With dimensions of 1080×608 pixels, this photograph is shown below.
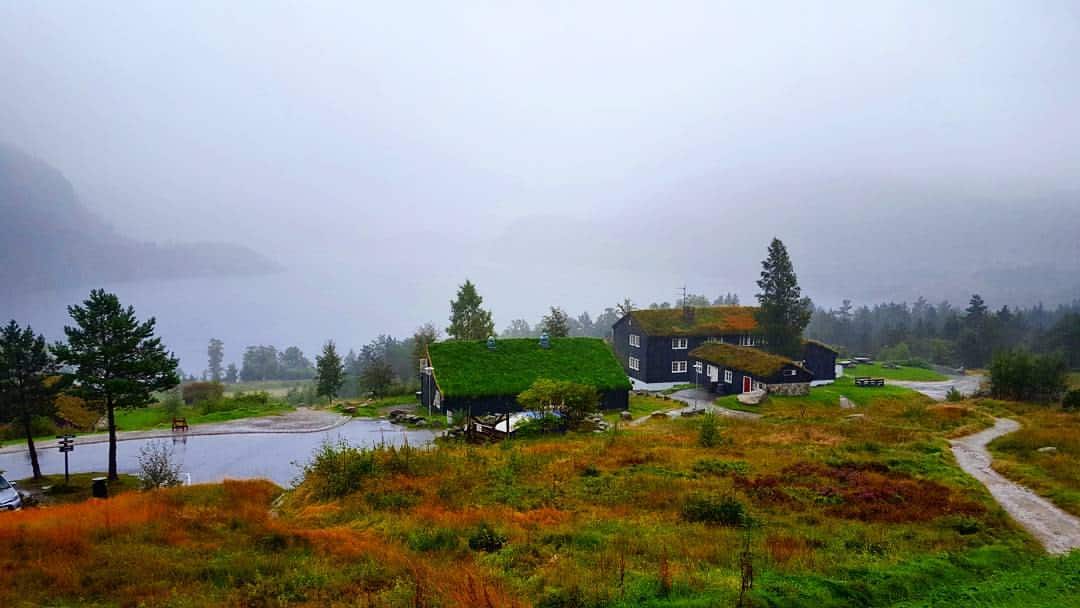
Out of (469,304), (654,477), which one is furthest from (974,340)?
(654,477)

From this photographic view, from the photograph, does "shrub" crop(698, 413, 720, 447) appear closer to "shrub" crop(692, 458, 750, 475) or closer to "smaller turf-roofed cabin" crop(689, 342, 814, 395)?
"shrub" crop(692, 458, 750, 475)

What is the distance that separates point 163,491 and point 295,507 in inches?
174

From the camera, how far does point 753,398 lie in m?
46.5

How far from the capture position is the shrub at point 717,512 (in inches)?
597

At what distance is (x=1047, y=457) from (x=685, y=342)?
1588 inches

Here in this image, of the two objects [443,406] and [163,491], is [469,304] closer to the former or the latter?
[443,406]

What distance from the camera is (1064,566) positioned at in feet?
38.3

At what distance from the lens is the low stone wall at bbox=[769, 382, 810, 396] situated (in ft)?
160

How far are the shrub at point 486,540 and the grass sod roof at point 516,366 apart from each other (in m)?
28.3

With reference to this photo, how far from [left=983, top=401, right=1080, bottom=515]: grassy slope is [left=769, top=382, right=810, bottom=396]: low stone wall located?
16.9 m

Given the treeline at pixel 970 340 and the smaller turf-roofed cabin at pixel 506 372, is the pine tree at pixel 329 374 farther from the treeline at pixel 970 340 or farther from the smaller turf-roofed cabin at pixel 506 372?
the treeline at pixel 970 340

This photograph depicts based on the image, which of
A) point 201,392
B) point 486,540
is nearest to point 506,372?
point 486,540

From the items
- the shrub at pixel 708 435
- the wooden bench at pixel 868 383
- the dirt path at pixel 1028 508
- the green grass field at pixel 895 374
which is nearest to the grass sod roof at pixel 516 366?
the shrub at pixel 708 435

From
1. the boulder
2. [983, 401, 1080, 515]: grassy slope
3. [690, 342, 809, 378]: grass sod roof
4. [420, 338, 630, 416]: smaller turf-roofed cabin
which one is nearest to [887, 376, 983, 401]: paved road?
[690, 342, 809, 378]: grass sod roof
